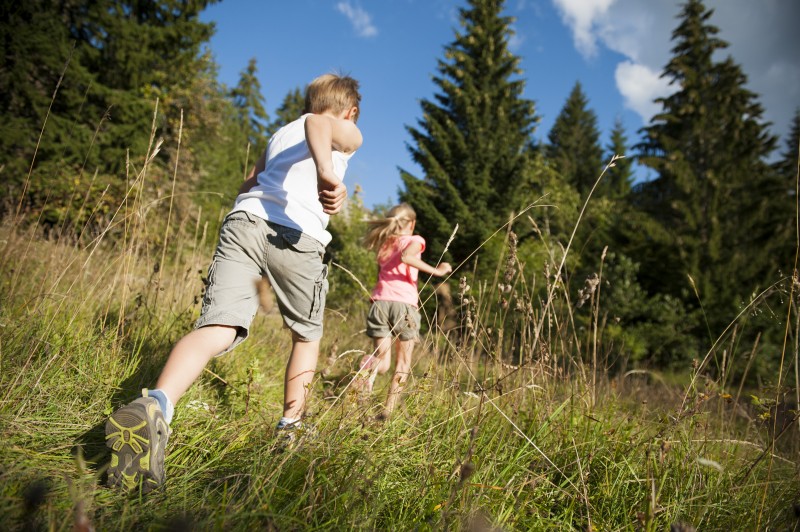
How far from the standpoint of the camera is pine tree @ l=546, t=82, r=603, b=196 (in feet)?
95.2

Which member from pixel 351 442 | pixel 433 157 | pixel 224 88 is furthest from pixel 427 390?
pixel 224 88

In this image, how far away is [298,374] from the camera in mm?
1760

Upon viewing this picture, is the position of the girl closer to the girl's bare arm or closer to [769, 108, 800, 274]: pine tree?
the girl's bare arm

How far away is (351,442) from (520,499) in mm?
575

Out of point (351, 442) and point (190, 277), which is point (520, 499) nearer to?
point (351, 442)

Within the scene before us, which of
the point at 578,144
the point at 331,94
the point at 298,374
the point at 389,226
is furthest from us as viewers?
the point at 578,144

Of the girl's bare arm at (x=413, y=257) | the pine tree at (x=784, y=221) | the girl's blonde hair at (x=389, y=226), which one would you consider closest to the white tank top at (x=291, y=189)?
the girl's bare arm at (x=413, y=257)

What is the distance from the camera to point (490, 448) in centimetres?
162

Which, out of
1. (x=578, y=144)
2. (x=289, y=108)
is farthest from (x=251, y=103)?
(x=578, y=144)

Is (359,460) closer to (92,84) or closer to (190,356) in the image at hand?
(190,356)

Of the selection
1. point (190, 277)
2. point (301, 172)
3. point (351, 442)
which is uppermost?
point (301, 172)

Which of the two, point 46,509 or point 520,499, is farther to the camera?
point 520,499

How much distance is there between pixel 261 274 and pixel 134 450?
2.54ft

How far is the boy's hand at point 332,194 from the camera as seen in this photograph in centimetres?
154
